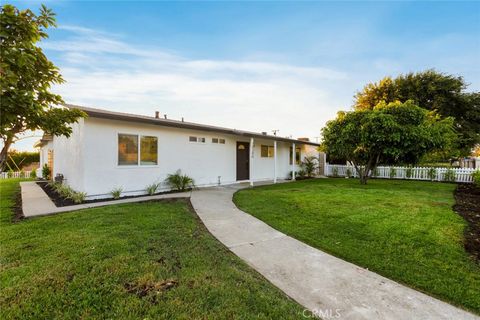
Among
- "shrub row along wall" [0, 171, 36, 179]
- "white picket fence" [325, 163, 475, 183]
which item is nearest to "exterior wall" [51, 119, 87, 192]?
"shrub row along wall" [0, 171, 36, 179]

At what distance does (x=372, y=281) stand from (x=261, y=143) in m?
11.3

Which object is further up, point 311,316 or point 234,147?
point 234,147

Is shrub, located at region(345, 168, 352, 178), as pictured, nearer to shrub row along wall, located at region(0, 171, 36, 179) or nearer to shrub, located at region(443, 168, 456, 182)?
shrub, located at region(443, 168, 456, 182)

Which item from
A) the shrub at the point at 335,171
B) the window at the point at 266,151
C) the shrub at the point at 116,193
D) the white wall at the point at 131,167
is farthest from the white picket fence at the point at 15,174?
the shrub at the point at 335,171

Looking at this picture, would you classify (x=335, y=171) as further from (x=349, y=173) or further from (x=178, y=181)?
(x=178, y=181)

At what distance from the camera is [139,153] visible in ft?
27.4

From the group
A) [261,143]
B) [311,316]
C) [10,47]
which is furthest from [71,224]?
[261,143]

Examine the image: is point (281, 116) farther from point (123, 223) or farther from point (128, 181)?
point (123, 223)

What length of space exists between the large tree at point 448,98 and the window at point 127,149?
22.0 meters

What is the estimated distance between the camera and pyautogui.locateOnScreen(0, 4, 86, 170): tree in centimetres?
212

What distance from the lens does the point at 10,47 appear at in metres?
2.17

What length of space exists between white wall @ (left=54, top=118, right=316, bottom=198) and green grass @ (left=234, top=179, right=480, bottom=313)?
12.2ft

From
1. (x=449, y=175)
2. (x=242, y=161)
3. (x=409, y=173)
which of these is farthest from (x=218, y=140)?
(x=449, y=175)

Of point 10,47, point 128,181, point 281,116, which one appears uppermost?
point 281,116
